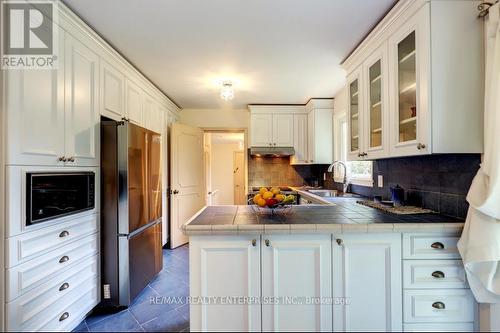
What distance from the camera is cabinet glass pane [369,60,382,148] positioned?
6.38 ft

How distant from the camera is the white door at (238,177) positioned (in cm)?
730

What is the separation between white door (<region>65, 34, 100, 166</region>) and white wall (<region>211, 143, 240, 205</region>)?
220 inches

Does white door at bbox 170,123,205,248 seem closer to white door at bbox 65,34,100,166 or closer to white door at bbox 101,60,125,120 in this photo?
white door at bbox 101,60,125,120

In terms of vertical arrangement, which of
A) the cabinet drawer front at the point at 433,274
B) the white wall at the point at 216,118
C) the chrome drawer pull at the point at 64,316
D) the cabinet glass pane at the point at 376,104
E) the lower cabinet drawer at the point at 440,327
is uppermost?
the white wall at the point at 216,118

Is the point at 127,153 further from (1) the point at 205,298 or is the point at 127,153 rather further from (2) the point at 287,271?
(2) the point at 287,271

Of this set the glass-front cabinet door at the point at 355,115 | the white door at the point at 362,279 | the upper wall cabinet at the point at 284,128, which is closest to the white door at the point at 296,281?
the white door at the point at 362,279

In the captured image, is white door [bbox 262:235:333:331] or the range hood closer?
white door [bbox 262:235:333:331]

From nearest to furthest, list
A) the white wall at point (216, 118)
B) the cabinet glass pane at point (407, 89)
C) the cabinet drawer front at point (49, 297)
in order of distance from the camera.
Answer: the cabinet drawer front at point (49, 297) < the cabinet glass pane at point (407, 89) < the white wall at point (216, 118)

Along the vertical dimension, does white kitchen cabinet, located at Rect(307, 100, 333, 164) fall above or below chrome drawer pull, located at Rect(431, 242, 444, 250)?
above

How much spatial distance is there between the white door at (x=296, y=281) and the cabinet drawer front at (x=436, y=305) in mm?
472

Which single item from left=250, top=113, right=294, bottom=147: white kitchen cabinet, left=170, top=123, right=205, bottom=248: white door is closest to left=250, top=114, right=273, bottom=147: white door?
left=250, top=113, right=294, bottom=147: white kitchen cabinet

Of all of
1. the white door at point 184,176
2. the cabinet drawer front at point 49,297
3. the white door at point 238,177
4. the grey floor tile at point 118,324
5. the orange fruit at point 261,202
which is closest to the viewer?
the cabinet drawer front at point 49,297

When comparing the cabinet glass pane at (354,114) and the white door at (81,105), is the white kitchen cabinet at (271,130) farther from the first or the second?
the white door at (81,105)

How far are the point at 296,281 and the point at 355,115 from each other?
5.82 ft
